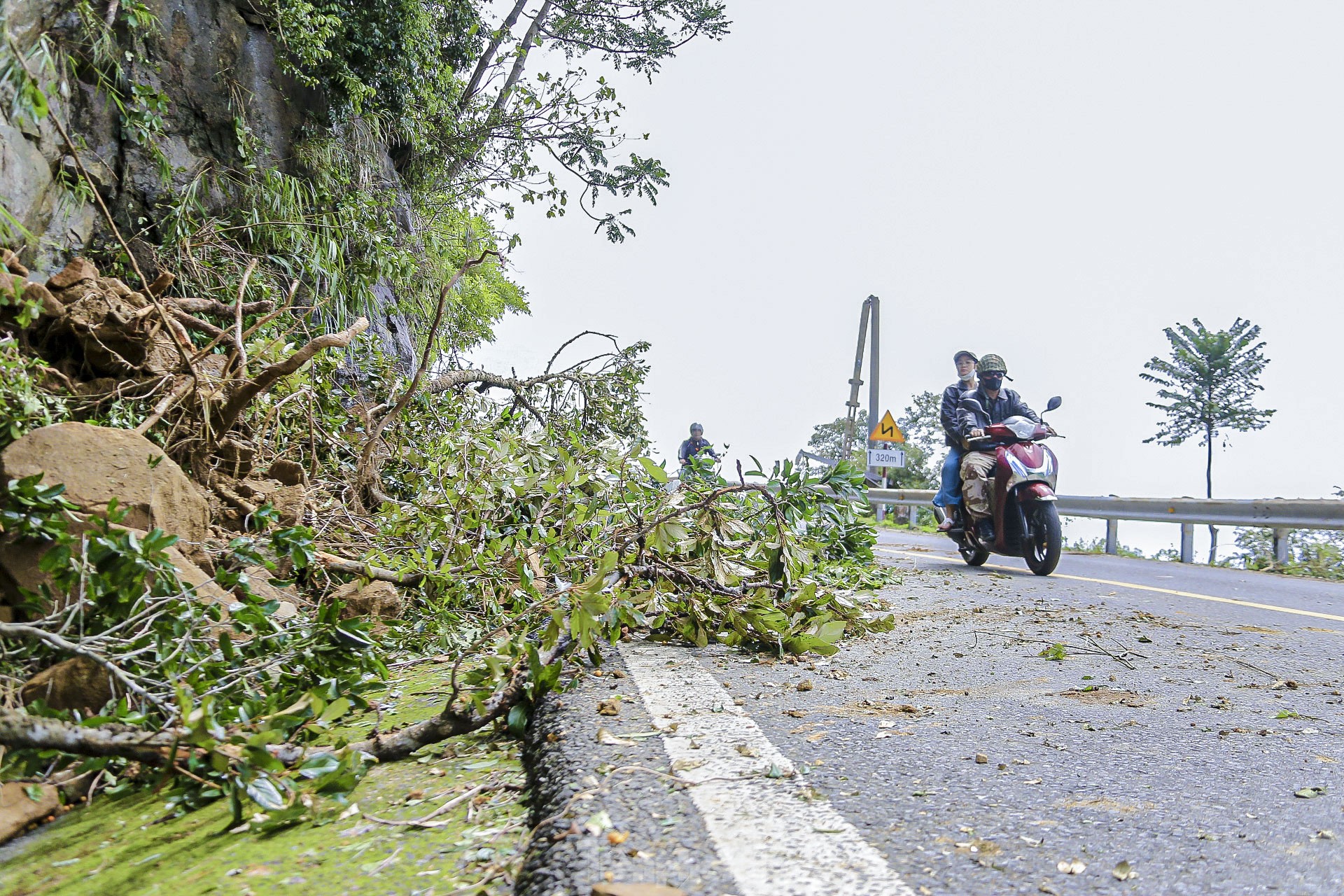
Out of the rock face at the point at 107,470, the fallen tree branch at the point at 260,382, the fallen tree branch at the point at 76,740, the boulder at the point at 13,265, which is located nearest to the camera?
the fallen tree branch at the point at 76,740

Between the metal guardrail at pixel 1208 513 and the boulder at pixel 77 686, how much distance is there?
1076 cm

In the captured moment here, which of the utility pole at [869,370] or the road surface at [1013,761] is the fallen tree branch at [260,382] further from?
the utility pole at [869,370]

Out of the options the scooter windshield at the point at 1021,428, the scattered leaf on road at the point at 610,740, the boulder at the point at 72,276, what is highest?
the boulder at the point at 72,276

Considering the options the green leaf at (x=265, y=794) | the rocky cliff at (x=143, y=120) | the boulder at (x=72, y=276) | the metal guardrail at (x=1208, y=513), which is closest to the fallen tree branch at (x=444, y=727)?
the green leaf at (x=265, y=794)

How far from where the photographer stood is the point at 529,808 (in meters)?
1.62

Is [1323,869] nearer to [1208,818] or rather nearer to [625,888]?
[1208,818]

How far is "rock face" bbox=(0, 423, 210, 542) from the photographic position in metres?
2.69

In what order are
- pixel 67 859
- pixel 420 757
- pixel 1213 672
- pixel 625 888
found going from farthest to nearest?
1. pixel 1213 672
2. pixel 420 757
3. pixel 67 859
4. pixel 625 888

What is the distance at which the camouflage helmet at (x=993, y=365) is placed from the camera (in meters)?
A: 8.67

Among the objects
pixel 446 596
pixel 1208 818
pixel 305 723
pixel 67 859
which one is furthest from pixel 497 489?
pixel 1208 818

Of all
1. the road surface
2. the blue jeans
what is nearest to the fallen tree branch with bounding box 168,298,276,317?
→ the road surface

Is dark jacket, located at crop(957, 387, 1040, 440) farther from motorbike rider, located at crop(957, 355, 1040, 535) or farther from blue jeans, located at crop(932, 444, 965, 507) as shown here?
blue jeans, located at crop(932, 444, 965, 507)

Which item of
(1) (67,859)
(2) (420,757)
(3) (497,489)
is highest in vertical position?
(3) (497,489)

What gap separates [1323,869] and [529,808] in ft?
4.32
